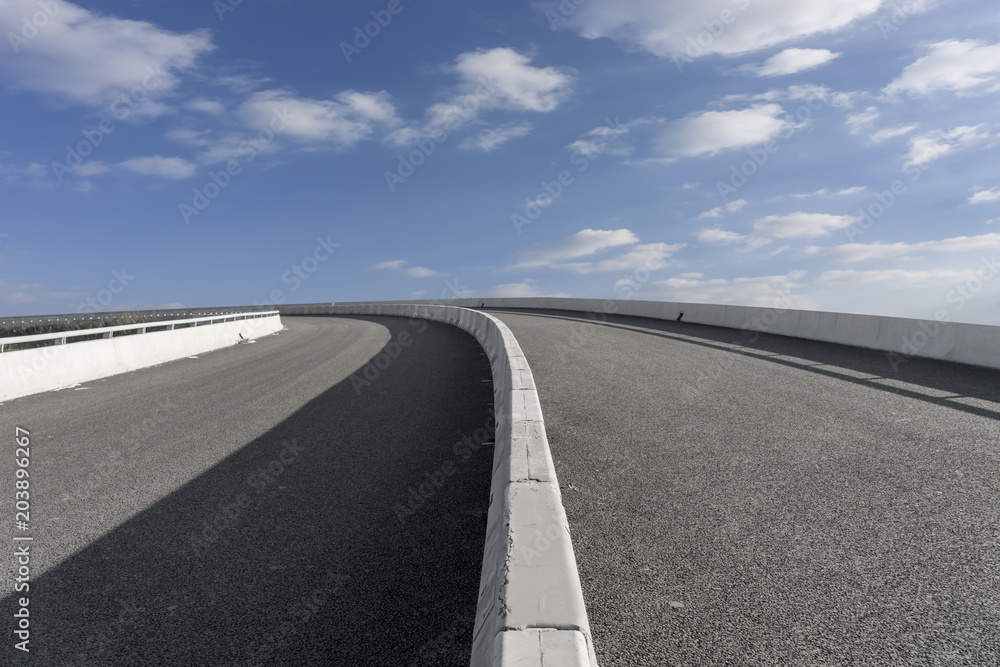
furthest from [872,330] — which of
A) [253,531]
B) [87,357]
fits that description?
[87,357]

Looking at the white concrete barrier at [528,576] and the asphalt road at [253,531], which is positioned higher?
the white concrete barrier at [528,576]

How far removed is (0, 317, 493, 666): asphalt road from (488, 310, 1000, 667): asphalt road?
93 centimetres

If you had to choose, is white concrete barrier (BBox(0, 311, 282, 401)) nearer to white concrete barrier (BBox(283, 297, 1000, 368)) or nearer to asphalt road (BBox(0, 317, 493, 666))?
asphalt road (BBox(0, 317, 493, 666))

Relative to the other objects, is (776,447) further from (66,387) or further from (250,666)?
(66,387)

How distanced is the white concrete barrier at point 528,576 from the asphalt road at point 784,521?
1.55 ft

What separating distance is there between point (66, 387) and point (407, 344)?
30.3 feet

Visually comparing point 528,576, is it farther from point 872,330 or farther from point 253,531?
point 872,330

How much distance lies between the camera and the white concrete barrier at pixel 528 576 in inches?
94.4

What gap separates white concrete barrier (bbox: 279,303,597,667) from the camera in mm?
2398

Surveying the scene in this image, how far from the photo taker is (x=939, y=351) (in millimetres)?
13438

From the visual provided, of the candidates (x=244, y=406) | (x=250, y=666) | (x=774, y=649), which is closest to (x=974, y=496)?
(x=774, y=649)

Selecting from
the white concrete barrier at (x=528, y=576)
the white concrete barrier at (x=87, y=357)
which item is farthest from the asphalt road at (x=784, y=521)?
the white concrete barrier at (x=87, y=357)

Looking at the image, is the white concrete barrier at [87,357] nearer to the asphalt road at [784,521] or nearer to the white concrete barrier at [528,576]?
the asphalt road at [784,521]

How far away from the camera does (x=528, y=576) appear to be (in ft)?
9.37
